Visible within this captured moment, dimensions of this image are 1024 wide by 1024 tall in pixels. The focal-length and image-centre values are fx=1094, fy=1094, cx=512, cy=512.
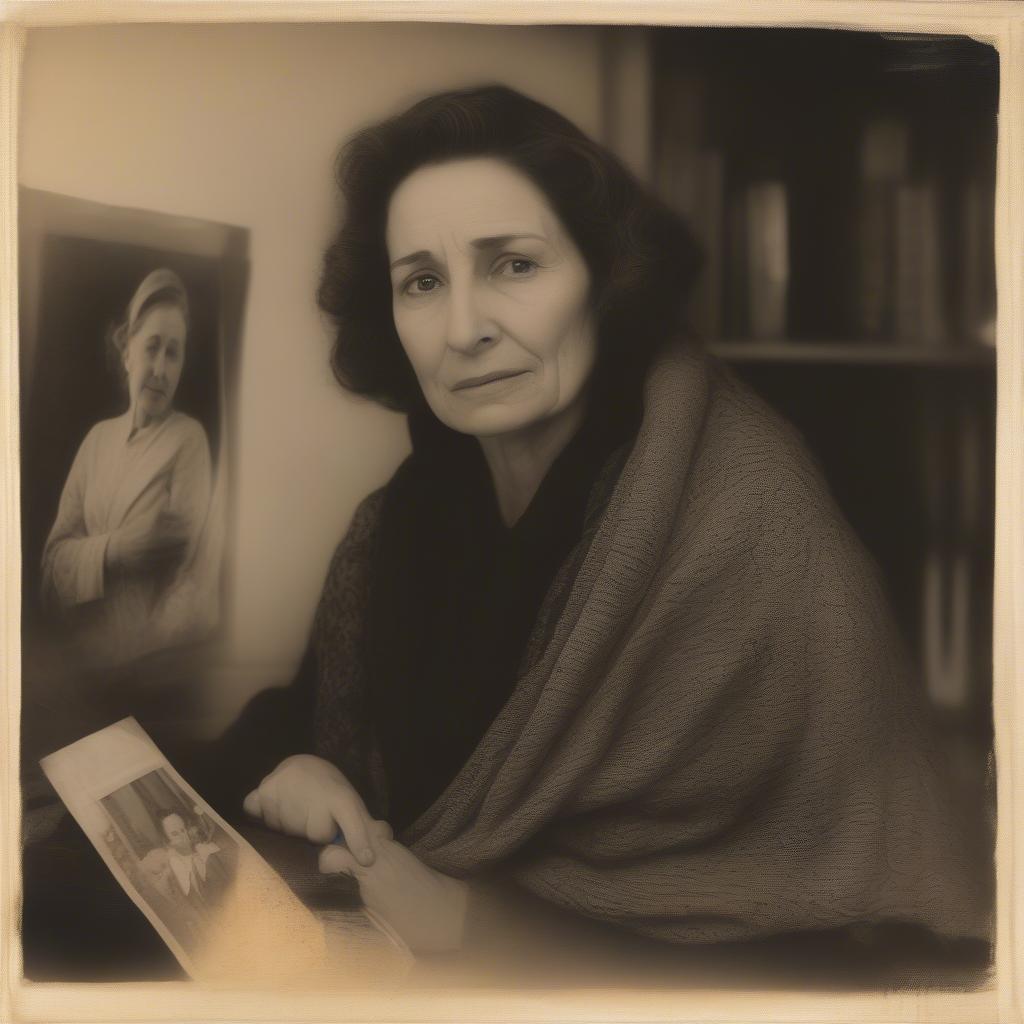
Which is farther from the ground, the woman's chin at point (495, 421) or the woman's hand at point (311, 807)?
the woman's chin at point (495, 421)

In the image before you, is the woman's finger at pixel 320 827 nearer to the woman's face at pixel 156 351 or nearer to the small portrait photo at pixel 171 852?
the small portrait photo at pixel 171 852

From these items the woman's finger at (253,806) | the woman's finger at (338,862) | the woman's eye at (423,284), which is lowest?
the woman's finger at (338,862)

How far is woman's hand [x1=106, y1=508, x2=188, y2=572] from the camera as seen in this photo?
1348 millimetres

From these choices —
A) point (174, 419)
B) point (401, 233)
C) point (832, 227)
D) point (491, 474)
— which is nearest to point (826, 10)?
point (832, 227)

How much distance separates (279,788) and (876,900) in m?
0.74

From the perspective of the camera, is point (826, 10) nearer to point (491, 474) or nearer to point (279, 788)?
point (491, 474)

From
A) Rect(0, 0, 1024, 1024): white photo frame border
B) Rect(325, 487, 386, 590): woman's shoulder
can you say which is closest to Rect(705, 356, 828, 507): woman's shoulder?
Rect(0, 0, 1024, 1024): white photo frame border

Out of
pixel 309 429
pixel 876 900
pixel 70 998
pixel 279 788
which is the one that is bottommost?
pixel 70 998

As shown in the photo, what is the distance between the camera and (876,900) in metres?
1.32

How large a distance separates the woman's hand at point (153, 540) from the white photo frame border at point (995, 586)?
14 centimetres

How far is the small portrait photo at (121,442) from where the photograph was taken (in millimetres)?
1336

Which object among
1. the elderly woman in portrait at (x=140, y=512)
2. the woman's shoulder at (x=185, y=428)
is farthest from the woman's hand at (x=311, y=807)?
the woman's shoulder at (x=185, y=428)

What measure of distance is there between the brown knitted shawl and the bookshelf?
0.18 ft

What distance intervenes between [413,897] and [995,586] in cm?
82
